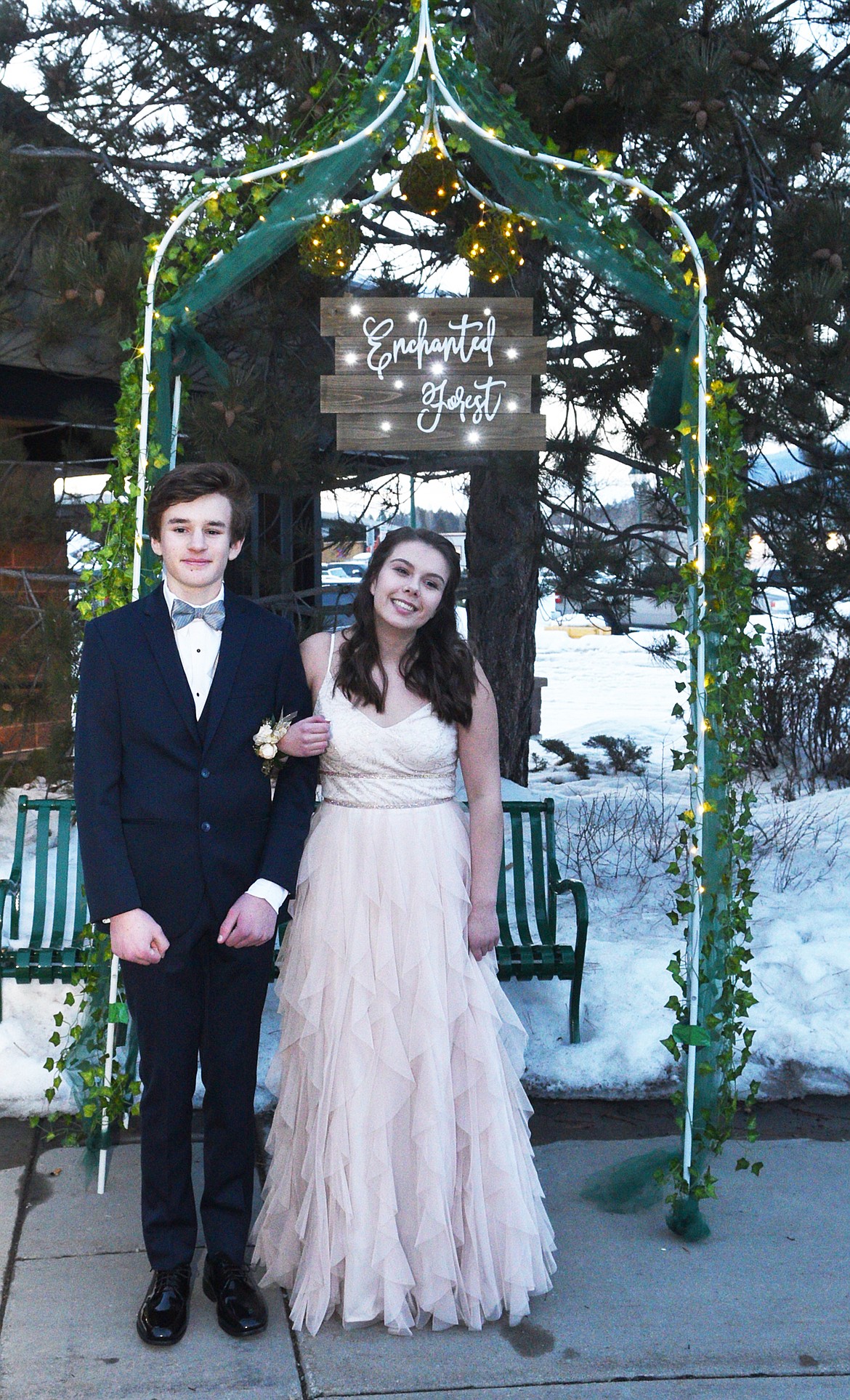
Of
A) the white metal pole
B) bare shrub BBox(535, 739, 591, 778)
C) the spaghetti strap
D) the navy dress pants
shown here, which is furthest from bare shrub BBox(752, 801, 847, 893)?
the navy dress pants

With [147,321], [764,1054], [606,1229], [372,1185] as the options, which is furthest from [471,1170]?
[147,321]

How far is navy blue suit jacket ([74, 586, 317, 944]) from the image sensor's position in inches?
110

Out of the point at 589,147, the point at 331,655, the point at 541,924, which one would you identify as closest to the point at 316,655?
the point at 331,655

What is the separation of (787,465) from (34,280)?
364 cm

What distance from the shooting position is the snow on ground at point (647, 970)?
14.4ft

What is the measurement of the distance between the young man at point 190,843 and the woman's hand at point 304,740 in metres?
0.07

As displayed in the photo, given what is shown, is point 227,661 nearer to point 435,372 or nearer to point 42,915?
point 435,372

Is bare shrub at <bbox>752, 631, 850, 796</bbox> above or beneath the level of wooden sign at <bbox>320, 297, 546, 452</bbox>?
beneath

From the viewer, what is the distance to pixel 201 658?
2.93 m

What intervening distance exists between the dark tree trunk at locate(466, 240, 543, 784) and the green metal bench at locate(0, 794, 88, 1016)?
2.67 m

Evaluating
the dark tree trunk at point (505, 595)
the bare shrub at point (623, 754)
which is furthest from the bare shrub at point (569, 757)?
the dark tree trunk at point (505, 595)

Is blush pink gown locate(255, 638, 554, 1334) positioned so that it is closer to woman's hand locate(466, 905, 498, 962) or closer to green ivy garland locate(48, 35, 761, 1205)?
woman's hand locate(466, 905, 498, 962)

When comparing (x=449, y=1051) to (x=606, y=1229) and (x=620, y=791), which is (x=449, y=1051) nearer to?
(x=606, y=1229)

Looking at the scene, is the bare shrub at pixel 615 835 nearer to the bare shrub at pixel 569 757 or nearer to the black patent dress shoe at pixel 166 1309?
the bare shrub at pixel 569 757
